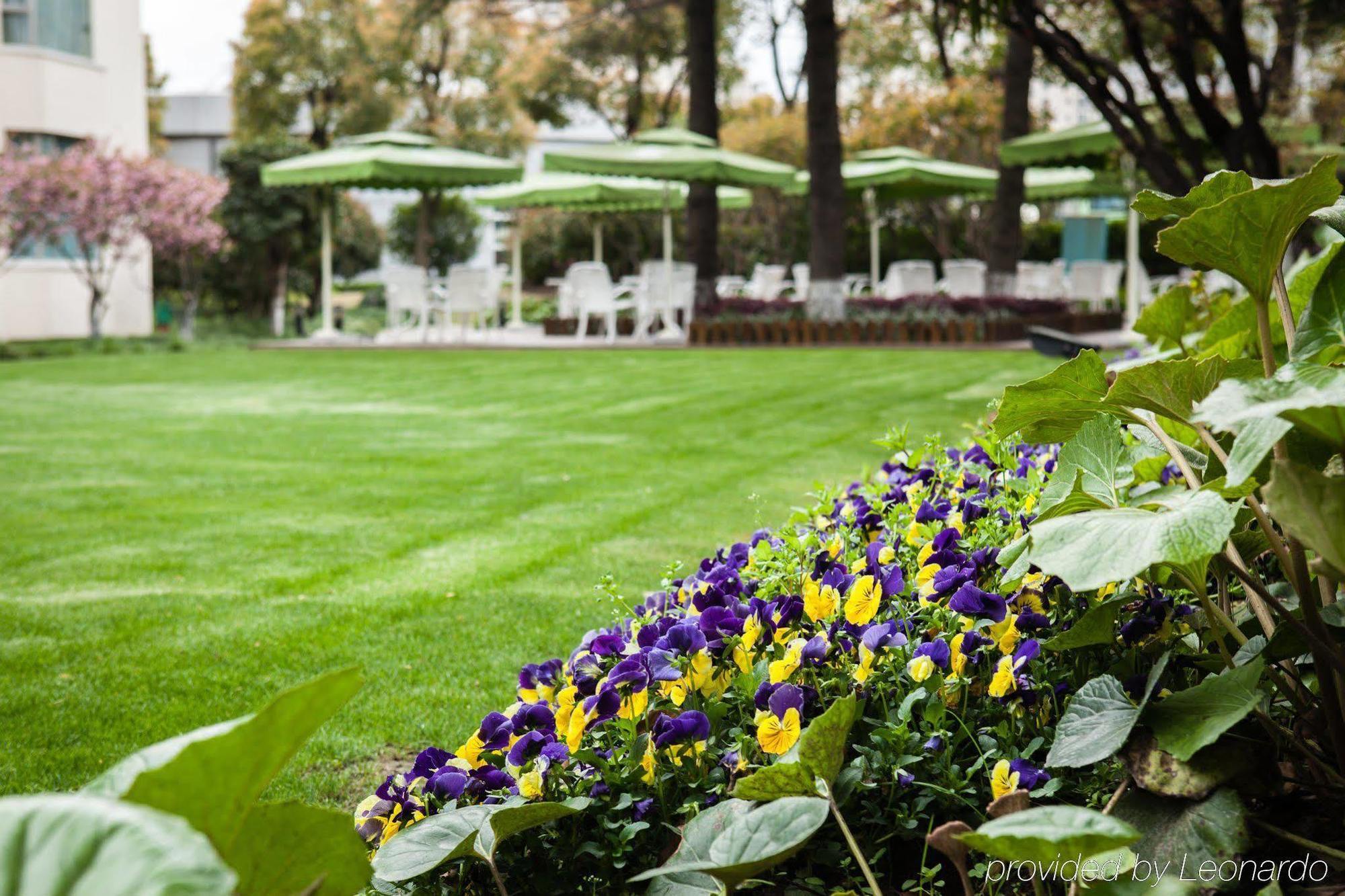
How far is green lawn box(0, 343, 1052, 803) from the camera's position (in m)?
2.79

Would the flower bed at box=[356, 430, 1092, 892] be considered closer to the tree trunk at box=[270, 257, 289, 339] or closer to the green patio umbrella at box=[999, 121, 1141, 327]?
the green patio umbrella at box=[999, 121, 1141, 327]

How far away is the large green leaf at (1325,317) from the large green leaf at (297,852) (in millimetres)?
1162

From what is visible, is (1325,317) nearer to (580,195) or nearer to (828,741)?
(828,741)

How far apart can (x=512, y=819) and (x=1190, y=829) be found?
2.35 ft

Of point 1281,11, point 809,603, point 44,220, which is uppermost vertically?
point 1281,11

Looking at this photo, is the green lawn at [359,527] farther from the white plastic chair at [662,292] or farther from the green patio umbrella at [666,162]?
the white plastic chair at [662,292]

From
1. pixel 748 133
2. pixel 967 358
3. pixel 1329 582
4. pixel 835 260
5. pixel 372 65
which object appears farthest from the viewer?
pixel 748 133

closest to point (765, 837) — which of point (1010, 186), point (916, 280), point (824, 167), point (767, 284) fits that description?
point (824, 167)

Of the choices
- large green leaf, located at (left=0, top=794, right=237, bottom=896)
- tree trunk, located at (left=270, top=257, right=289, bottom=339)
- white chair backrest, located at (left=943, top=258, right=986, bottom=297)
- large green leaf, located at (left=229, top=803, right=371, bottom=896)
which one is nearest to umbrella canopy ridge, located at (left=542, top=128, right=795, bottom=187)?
white chair backrest, located at (left=943, top=258, right=986, bottom=297)

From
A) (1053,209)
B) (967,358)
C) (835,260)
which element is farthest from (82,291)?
(1053,209)

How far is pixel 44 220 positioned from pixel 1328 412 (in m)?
17.3

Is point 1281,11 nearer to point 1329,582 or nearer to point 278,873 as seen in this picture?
point 1329,582

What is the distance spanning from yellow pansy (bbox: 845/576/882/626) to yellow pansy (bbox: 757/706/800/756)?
0.26 meters

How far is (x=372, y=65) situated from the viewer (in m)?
27.6
